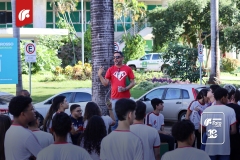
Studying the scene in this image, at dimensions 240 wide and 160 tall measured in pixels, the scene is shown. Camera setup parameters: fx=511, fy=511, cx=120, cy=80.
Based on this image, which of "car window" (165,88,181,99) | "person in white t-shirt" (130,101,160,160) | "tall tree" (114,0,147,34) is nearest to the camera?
"person in white t-shirt" (130,101,160,160)

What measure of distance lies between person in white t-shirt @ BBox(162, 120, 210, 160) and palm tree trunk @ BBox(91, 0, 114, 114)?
541 cm

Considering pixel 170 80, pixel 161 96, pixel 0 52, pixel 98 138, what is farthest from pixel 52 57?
pixel 98 138

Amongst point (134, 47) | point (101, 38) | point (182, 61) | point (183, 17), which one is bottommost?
point (182, 61)

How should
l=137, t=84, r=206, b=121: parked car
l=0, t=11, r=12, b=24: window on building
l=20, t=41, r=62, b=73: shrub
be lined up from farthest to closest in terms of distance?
l=0, t=11, r=12, b=24: window on building → l=20, t=41, r=62, b=73: shrub → l=137, t=84, r=206, b=121: parked car

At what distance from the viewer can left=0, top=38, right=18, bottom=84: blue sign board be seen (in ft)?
35.6

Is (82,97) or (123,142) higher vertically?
(123,142)

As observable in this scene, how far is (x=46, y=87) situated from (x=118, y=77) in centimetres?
2083

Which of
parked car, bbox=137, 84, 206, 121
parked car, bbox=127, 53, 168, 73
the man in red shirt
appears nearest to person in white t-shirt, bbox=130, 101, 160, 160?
Answer: the man in red shirt

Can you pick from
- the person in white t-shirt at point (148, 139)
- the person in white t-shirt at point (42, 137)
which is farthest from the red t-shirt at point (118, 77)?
the person in white t-shirt at point (42, 137)

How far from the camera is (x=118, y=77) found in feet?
33.7

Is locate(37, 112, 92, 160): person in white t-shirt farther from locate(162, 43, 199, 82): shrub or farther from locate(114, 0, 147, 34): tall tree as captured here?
locate(114, 0, 147, 34): tall tree

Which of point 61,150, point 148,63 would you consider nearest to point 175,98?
point 61,150

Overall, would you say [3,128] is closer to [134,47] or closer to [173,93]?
[173,93]

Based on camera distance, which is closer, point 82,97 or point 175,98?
point 82,97
